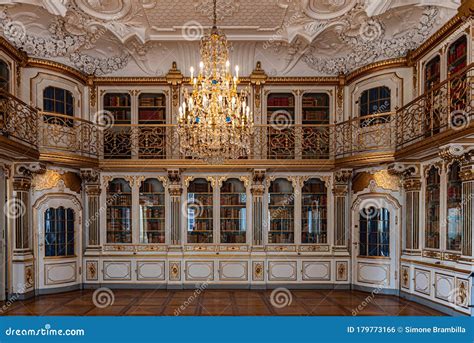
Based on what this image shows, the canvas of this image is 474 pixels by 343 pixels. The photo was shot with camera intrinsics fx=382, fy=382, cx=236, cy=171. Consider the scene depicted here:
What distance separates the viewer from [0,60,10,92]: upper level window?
7047mm

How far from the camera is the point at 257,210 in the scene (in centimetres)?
831

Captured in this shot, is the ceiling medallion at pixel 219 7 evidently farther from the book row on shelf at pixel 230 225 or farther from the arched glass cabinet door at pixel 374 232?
the arched glass cabinet door at pixel 374 232

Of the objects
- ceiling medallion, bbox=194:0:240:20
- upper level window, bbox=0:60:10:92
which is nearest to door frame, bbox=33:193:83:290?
upper level window, bbox=0:60:10:92

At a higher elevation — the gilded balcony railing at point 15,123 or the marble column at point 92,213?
the gilded balcony railing at point 15,123

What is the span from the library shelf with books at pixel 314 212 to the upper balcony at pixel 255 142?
0.56m

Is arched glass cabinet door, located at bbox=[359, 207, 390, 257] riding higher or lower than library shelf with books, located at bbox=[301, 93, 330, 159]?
lower

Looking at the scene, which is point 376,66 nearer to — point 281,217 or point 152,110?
point 281,217

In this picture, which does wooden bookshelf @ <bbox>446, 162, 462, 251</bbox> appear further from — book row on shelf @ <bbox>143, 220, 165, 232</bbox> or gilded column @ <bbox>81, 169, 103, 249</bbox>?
Result: gilded column @ <bbox>81, 169, 103, 249</bbox>

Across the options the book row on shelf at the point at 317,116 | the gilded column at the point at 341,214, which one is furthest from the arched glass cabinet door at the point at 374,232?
the book row on shelf at the point at 317,116

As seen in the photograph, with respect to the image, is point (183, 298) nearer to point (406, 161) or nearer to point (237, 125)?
point (237, 125)

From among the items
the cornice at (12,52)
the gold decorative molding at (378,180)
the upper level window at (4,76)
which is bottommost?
the gold decorative molding at (378,180)

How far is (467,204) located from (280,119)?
4228mm

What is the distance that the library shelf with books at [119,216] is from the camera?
8.34 meters

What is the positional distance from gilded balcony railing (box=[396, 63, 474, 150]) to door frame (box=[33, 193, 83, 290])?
666 cm
